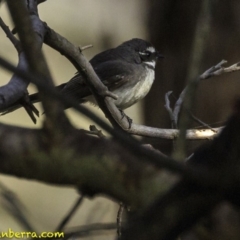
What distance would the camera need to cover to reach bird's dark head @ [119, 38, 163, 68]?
552cm

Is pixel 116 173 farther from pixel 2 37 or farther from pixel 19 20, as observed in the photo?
pixel 2 37

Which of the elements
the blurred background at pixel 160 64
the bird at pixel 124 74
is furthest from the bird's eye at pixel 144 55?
the blurred background at pixel 160 64

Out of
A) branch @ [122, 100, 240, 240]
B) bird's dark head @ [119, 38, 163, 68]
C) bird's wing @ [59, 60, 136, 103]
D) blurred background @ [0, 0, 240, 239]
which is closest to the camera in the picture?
branch @ [122, 100, 240, 240]

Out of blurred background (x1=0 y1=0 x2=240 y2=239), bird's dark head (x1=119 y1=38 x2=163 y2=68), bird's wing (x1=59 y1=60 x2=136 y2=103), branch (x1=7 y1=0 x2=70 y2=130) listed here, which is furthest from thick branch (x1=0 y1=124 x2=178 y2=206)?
bird's dark head (x1=119 y1=38 x2=163 y2=68)

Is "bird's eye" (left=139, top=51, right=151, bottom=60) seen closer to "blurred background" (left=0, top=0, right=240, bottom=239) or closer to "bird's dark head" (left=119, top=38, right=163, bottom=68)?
"bird's dark head" (left=119, top=38, right=163, bottom=68)

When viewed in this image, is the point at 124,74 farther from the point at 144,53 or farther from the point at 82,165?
the point at 82,165

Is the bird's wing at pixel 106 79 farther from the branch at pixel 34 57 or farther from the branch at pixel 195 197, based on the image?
the branch at pixel 195 197

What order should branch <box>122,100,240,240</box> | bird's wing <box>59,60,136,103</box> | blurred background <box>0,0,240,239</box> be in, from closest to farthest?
branch <box>122,100,240,240</box> → bird's wing <box>59,60,136,103</box> → blurred background <box>0,0,240,239</box>

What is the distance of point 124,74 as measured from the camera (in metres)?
5.12

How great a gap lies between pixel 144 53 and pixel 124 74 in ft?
1.83

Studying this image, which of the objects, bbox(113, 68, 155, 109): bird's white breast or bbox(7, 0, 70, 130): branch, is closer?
bbox(7, 0, 70, 130): branch

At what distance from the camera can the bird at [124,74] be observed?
15.9ft

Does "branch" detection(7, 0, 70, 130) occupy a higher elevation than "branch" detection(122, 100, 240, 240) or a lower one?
higher

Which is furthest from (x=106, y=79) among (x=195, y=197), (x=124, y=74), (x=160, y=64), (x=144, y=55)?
(x=195, y=197)
